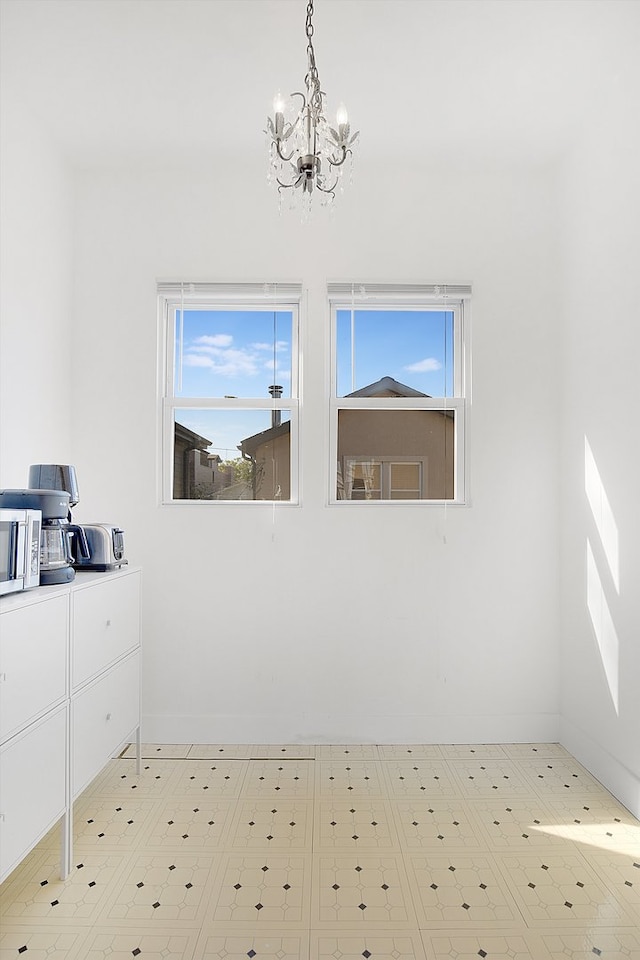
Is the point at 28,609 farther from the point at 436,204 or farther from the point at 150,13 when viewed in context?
the point at 436,204

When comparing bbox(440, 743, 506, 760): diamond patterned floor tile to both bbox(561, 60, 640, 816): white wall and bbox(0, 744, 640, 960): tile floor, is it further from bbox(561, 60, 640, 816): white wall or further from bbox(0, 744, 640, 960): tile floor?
bbox(561, 60, 640, 816): white wall

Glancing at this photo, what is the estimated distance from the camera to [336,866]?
2.17 m

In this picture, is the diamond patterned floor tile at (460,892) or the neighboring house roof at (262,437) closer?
the diamond patterned floor tile at (460,892)

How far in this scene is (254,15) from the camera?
90.0 inches

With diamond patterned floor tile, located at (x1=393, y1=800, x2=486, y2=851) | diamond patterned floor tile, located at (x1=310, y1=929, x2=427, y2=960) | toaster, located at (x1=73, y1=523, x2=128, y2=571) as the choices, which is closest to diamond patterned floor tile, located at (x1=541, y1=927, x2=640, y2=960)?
diamond patterned floor tile, located at (x1=310, y1=929, x2=427, y2=960)

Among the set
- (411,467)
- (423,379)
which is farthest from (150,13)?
(411,467)

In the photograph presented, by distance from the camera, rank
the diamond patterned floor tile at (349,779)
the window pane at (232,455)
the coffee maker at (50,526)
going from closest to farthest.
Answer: the coffee maker at (50,526) < the diamond patterned floor tile at (349,779) < the window pane at (232,455)

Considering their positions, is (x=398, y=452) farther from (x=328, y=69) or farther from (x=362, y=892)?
(x=362, y=892)

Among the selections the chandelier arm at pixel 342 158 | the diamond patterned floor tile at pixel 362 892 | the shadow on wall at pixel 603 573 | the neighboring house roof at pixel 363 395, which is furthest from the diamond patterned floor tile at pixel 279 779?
the chandelier arm at pixel 342 158

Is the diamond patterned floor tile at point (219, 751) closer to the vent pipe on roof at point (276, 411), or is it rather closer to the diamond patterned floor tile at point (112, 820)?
the diamond patterned floor tile at point (112, 820)

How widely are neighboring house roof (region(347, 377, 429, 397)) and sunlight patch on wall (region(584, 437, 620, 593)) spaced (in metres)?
0.88

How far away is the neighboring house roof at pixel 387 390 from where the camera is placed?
336 cm

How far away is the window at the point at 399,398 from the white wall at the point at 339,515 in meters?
0.11

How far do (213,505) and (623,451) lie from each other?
1.89 metres
